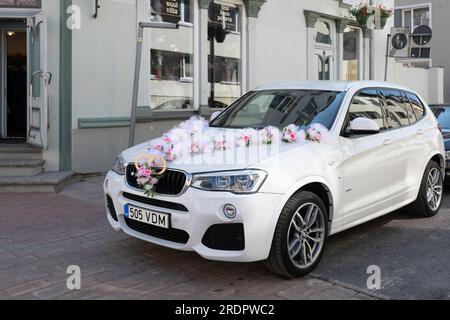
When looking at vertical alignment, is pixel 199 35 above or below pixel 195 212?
above

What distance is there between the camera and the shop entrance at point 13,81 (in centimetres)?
1047

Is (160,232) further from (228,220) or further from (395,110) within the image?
(395,110)

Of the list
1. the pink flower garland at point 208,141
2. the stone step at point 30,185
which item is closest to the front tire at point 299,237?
the pink flower garland at point 208,141

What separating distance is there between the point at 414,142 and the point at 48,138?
19.0 feet

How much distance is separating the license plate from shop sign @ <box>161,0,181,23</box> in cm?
661

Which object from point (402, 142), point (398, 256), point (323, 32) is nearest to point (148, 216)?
point (398, 256)

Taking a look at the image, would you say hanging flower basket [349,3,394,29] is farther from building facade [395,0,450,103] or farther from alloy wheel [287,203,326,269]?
alloy wheel [287,203,326,269]

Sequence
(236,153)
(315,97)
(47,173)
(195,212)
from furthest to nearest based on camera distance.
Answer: (47,173)
(315,97)
(236,153)
(195,212)

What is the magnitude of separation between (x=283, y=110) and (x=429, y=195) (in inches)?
96.2

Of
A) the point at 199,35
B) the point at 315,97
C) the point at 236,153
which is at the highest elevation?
the point at 199,35

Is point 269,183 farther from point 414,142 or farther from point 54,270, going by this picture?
point 414,142

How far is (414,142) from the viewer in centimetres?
603

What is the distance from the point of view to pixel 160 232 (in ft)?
14.4
